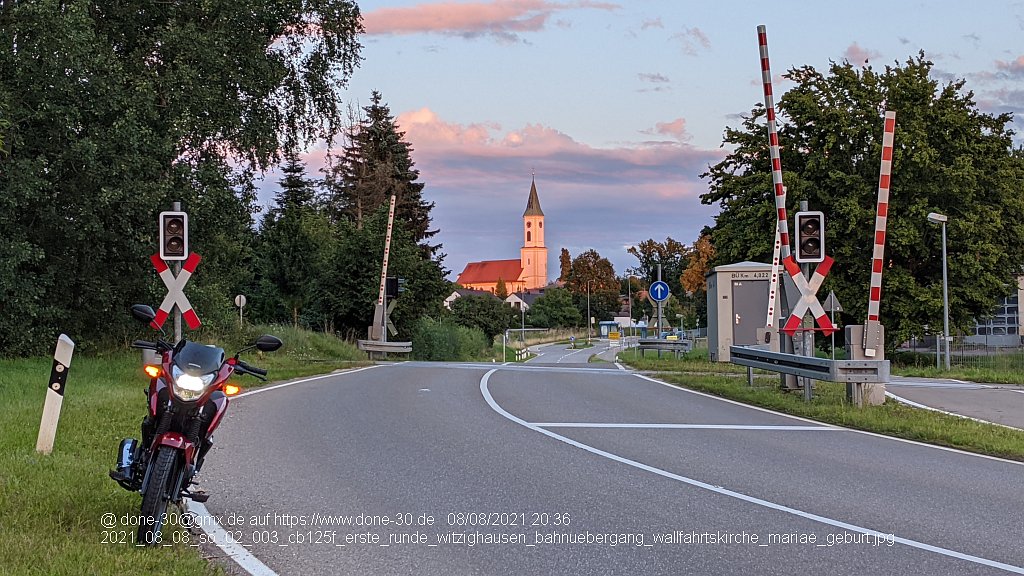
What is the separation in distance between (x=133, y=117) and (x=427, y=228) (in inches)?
2237

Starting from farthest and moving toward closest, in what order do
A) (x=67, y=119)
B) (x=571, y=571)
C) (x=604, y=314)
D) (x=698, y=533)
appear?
(x=604, y=314) → (x=67, y=119) → (x=698, y=533) → (x=571, y=571)

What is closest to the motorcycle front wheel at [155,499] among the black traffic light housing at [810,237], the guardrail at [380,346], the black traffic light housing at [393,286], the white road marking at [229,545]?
the white road marking at [229,545]

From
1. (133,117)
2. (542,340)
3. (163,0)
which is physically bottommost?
(542,340)

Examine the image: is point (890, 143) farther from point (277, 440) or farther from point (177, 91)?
point (177, 91)

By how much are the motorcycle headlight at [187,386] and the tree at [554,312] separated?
128837 mm

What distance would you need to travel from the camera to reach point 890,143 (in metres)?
15.5

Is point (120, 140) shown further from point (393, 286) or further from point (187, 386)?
point (393, 286)

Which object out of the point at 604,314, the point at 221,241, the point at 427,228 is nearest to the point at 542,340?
the point at 604,314

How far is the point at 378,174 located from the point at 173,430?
6926 cm

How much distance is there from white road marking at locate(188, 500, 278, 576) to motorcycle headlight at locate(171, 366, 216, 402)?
989mm

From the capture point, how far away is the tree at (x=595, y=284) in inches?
5797

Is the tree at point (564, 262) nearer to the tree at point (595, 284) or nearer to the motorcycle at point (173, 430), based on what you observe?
the tree at point (595, 284)

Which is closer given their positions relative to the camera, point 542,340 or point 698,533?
point 698,533

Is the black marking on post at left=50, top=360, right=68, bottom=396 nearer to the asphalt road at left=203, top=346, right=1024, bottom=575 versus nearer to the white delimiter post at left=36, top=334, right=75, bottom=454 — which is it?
the white delimiter post at left=36, top=334, right=75, bottom=454
